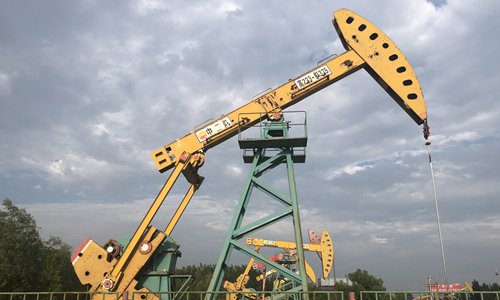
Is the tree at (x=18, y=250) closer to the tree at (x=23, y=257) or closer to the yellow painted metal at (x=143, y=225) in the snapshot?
the tree at (x=23, y=257)

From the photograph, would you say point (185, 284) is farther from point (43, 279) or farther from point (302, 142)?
point (43, 279)

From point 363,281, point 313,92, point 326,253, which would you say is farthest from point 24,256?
point 363,281

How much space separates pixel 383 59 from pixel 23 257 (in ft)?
113

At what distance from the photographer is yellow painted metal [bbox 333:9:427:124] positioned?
1201cm

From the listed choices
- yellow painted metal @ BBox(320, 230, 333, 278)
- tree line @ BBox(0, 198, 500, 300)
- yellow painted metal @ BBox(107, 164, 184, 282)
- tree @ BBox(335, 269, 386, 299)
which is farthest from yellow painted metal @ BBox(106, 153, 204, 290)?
tree @ BBox(335, 269, 386, 299)

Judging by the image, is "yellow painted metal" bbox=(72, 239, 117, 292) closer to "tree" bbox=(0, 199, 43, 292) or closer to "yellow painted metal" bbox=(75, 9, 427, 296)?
"yellow painted metal" bbox=(75, 9, 427, 296)

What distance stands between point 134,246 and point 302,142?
5947 mm

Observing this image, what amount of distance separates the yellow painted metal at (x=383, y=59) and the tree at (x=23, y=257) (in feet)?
106

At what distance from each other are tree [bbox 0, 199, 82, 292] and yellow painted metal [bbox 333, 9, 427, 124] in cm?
3239

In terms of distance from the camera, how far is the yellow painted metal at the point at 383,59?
1201 centimetres

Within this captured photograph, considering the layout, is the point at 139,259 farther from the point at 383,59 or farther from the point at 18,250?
the point at 18,250

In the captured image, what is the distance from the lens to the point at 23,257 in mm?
34250

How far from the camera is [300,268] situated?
437 inches

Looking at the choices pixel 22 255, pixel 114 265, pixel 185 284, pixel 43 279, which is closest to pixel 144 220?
pixel 114 265
